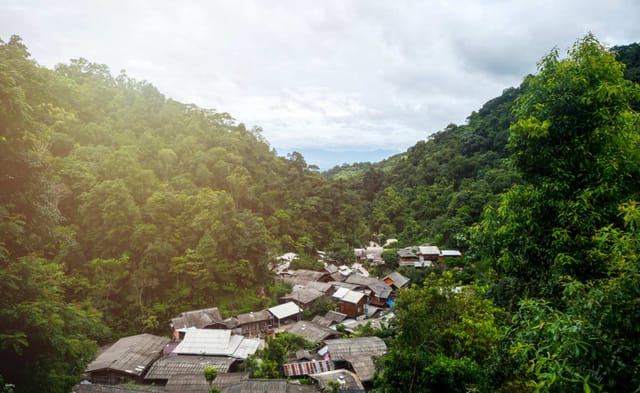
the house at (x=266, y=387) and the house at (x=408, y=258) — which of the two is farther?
the house at (x=408, y=258)

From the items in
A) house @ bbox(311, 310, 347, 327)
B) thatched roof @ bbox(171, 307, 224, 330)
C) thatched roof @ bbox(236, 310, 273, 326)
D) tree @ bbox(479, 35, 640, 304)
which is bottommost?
house @ bbox(311, 310, 347, 327)

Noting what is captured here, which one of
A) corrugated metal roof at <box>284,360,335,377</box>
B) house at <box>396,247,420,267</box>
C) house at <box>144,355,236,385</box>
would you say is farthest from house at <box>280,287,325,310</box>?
house at <box>396,247,420,267</box>

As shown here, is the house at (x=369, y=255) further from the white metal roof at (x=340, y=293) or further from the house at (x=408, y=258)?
the white metal roof at (x=340, y=293)

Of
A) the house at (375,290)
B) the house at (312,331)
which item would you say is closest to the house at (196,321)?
the house at (312,331)

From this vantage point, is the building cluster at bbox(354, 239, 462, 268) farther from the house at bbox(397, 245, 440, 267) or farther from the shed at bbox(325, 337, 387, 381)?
the shed at bbox(325, 337, 387, 381)

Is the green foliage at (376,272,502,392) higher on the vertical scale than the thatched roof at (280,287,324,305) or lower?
higher

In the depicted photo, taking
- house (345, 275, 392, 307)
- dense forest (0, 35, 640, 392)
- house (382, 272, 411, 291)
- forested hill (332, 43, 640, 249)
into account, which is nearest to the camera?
dense forest (0, 35, 640, 392)

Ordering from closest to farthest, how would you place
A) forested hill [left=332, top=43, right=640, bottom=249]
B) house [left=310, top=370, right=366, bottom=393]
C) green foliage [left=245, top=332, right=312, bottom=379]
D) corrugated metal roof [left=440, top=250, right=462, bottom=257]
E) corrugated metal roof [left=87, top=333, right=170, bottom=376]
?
house [left=310, top=370, right=366, bottom=393]
green foliage [left=245, top=332, right=312, bottom=379]
corrugated metal roof [left=87, top=333, right=170, bottom=376]
corrugated metal roof [left=440, top=250, right=462, bottom=257]
forested hill [left=332, top=43, right=640, bottom=249]

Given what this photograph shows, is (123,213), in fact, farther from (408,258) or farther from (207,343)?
(408,258)
